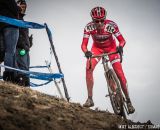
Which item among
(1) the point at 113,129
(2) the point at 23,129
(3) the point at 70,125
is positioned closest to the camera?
(2) the point at 23,129

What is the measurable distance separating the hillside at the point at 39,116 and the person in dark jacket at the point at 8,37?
91 centimetres

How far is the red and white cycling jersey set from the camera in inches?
353

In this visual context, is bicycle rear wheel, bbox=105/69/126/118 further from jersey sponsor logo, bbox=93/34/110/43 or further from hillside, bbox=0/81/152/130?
jersey sponsor logo, bbox=93/34/110/43

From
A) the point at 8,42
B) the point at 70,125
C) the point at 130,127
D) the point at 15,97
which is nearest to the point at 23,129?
the point at 70,125

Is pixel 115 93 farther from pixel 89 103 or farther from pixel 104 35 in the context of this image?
pixel 104 35

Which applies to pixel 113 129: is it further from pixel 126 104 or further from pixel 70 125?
pixel 126 104

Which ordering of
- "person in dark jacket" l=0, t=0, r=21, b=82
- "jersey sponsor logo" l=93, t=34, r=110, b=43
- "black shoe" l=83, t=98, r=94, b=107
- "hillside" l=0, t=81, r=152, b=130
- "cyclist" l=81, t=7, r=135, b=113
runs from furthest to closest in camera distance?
"jersey sponsor logo" l=93, t=34, r=110, b=43, "cyclist" l=81, t=7, r=135, b=113, "black shoe" l=83, t=98, r=94, b=107, "person in dark jacket" l=0, t=0, r=21, b=82, "hillside" l=0, t=81, r=152, b=130

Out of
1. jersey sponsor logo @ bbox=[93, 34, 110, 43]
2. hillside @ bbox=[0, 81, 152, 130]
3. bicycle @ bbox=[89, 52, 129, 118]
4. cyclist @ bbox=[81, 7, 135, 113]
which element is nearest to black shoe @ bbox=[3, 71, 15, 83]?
hillside @ bbox=[0, 81, 152, 130]

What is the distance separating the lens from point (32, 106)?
505 centimetres

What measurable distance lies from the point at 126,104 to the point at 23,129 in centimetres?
415

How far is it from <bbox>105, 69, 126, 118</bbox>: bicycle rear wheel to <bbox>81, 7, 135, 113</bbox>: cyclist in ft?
1.43

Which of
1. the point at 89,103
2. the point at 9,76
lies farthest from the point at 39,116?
the point at 89,103

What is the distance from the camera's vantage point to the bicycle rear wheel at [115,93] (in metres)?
7.03

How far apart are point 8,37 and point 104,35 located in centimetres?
379
